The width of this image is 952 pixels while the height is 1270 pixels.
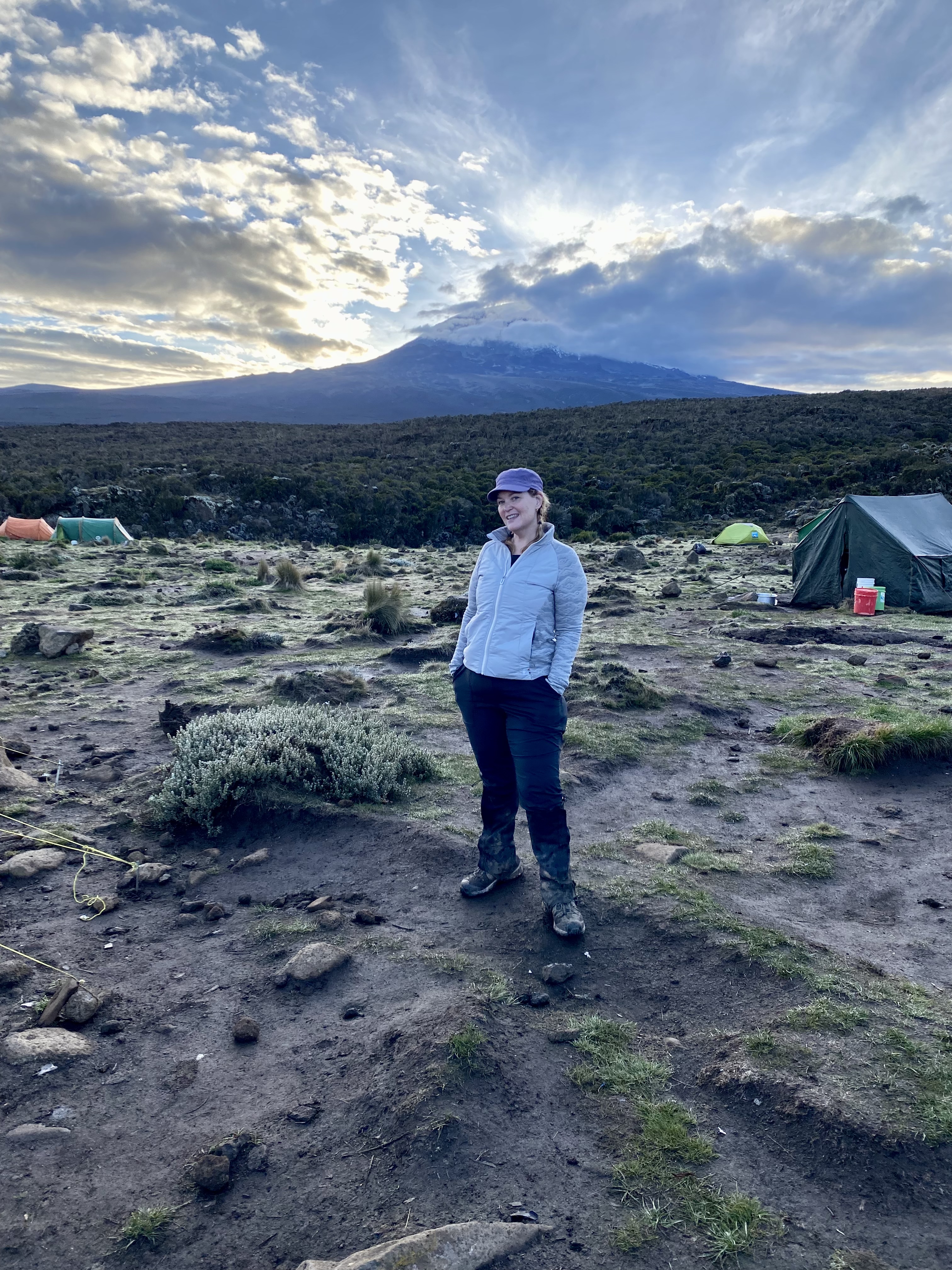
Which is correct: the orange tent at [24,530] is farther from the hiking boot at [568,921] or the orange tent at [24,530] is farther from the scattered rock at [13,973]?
the hiking boot at [568,921]

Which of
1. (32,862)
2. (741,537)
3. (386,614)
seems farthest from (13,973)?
(741,537)

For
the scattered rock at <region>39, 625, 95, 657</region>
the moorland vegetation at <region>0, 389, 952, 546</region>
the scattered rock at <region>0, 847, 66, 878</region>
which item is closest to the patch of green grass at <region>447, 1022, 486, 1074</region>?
the scattered rock at <region>0, 847, 66, 878</region>

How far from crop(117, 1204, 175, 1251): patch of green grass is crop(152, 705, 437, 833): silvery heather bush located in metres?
2.69

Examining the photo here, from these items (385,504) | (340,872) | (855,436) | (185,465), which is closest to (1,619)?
(340,872)

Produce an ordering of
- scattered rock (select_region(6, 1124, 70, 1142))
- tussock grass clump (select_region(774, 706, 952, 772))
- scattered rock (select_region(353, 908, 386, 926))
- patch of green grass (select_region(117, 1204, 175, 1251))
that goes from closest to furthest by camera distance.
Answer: patch of green grass (select_region(117, 1204, 175, 1251)), scattered rock (select_region(6, 1124, 70, 1142)), scattered rock (select_region(353, 908, 386, 926)), tussock grass clump (select_region(774, 706, 952, 772))

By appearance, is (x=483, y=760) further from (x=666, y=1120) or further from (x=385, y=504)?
(x=385, y=504)

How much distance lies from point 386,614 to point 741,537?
44.9 ft

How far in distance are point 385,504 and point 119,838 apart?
21542mm

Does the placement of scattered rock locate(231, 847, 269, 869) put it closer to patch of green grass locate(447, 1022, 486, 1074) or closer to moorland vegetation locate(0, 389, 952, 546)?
patch of green grass locate(447, 1022, 486, 1074)

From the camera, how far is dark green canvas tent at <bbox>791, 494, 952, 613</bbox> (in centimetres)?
1233

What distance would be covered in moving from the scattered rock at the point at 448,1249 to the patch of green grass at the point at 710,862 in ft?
8.27

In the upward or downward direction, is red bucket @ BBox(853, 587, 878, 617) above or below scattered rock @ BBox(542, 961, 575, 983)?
above

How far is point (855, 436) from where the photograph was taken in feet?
111

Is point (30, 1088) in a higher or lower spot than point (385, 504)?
lower
